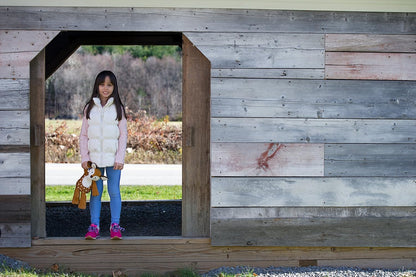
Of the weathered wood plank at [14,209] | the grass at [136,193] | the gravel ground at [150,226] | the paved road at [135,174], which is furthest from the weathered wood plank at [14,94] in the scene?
the paved road at [135,174]

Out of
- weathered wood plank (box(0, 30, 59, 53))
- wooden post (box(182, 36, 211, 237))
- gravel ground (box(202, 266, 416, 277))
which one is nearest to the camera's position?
weathered wood plank (box(0, 30, 59, 53))

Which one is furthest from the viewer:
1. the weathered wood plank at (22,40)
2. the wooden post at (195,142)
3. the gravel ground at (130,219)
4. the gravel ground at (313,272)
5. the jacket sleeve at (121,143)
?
the gravel ground at (130,219)

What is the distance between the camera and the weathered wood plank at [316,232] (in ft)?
19.4

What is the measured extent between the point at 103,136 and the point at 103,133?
3 centimetres

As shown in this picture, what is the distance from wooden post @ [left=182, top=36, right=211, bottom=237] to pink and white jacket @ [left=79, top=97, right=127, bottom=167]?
644 millimetres

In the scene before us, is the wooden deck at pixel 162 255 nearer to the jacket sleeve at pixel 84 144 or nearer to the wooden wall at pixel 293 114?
the wooden wall at pixel 293 114

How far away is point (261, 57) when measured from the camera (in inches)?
230

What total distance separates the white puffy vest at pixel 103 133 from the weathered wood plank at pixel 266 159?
962mm

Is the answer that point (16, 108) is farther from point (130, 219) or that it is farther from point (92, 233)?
point (130, 219)

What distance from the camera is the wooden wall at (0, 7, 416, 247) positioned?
5770mm

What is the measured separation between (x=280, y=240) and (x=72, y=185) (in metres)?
7.41

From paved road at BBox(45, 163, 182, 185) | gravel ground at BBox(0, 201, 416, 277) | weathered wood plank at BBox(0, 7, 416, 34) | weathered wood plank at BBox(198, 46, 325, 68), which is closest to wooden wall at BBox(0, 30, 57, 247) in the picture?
weathered wood plank at BBox(0, 7, 416, 34)

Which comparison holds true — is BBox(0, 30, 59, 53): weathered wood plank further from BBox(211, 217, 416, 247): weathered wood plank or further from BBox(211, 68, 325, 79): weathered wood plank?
BBox(211, 217, 416, 247): weathered wood plank

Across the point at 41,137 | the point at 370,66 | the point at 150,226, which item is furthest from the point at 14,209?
the point at 370,66
